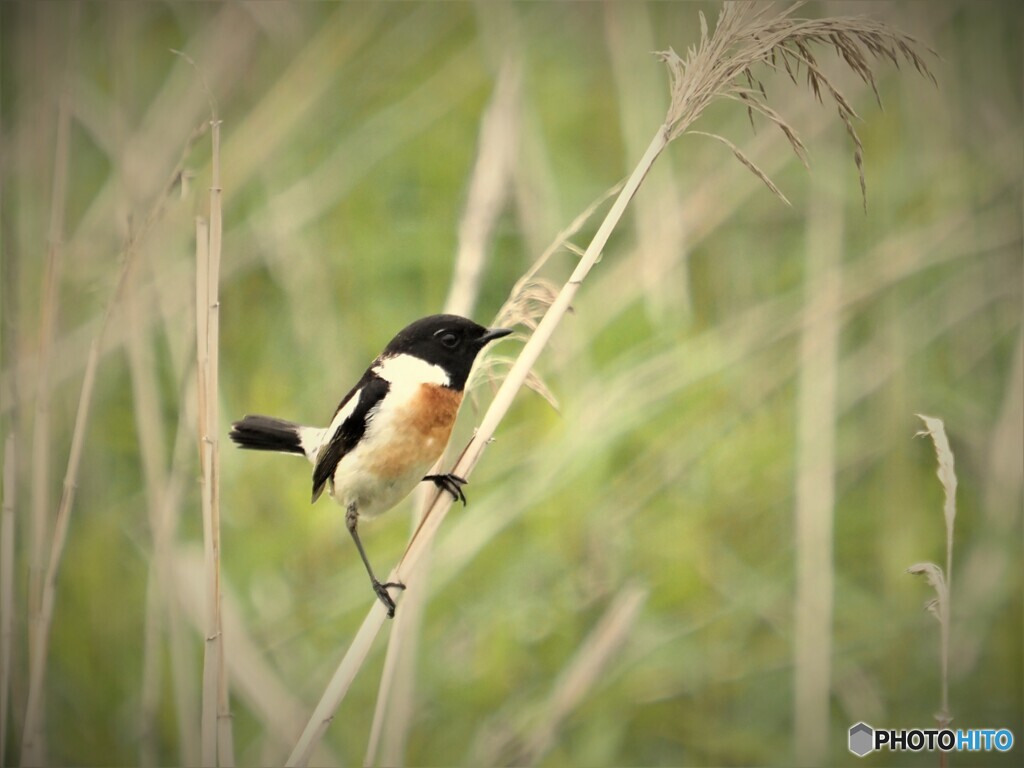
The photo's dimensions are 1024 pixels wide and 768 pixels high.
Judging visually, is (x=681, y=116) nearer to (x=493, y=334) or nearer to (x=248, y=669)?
(x=493, y=334)

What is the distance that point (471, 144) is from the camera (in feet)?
6.84

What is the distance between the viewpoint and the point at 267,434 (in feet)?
6.15

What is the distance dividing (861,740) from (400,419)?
1233 millimetres

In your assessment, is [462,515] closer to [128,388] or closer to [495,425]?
[495,425]

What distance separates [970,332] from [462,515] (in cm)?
117

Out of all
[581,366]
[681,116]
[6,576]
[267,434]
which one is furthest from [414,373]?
[6,576]

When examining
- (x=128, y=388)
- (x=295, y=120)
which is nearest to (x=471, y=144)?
(x=295, y=120)

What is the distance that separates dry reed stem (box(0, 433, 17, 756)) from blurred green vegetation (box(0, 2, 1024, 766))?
31 mm

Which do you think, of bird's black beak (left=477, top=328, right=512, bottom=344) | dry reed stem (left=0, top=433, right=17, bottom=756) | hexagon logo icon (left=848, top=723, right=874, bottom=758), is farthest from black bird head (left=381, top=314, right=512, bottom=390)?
hexagon logo icon (left=848, top=723, right=874, bottom=758)

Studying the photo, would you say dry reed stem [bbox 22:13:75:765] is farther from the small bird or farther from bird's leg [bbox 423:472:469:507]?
bird's leg [bbox 423:472:469:507]

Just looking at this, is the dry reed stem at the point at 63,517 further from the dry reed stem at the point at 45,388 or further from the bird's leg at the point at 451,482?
the bird's leg at the point at 451,482

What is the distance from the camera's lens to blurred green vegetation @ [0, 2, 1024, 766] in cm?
203

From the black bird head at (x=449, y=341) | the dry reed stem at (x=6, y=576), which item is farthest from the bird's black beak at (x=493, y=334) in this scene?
the dry reed stem at (x=6, y=576)

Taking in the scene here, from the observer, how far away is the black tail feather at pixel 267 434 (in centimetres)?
186
